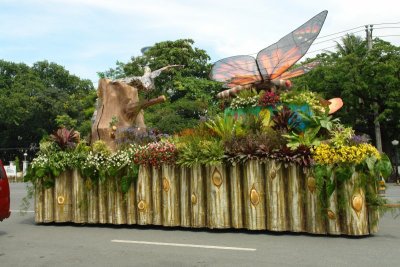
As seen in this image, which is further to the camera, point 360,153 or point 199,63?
point 199,63

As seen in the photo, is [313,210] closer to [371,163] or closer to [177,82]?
[371,163]

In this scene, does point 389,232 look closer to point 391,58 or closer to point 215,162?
point 215,162

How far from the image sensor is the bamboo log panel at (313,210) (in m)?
8.42

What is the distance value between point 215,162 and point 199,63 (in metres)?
27.2

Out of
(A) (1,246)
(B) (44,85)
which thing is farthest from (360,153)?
(B) (44,85)

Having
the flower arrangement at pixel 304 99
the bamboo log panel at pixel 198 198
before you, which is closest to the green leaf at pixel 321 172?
the flower arrangement at pixel 304 99

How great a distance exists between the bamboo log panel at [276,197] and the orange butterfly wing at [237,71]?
10.9 ft

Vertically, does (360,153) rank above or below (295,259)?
above

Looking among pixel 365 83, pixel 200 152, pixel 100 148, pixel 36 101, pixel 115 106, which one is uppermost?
pixel 36 101

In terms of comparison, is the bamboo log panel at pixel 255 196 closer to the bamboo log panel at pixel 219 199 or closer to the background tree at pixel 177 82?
the bamboo log panel at pixel 219 199

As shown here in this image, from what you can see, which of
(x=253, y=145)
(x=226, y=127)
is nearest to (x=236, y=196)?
(x=253, y=145)

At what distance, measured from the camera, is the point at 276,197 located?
8.73m

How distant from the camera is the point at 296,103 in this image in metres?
9.61

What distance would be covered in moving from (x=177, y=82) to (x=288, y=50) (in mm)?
21918
